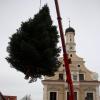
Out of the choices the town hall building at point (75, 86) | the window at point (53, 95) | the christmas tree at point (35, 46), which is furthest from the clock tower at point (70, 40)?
the christmas tree at point (35, 46)

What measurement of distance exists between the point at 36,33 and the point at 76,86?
26.8 metres

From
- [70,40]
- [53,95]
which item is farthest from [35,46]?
[70,40]

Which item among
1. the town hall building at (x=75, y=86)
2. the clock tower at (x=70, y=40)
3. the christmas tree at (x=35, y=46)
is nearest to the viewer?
the christmas tree at (x=35, y=46)

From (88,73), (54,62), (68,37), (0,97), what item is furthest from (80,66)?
(54,62)

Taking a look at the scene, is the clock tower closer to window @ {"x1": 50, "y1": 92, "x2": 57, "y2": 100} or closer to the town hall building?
the town hall building

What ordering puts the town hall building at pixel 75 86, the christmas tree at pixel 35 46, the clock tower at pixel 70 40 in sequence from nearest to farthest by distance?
1. the christmas tree at pixel 35 46
2. the town hall building at pixel 75 86
3. the clock tower at pixel 70 40

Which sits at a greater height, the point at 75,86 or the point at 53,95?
the point at 75,86

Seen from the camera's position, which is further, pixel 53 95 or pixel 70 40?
pixel 70 40

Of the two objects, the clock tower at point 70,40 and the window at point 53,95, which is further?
the clock tower at point 70,40

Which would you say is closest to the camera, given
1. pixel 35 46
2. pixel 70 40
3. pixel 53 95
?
pixel 35 46

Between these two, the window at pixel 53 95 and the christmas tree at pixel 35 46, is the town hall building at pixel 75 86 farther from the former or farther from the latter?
the christmas tree at pixel 35 46

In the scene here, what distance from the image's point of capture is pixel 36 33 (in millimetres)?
21312

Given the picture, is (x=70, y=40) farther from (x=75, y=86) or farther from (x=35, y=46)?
(x=35, y=46)

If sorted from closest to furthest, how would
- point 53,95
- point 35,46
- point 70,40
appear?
point 35,46 < point 53,95 < point 70,40
